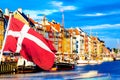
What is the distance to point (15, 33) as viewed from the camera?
53.4 feet

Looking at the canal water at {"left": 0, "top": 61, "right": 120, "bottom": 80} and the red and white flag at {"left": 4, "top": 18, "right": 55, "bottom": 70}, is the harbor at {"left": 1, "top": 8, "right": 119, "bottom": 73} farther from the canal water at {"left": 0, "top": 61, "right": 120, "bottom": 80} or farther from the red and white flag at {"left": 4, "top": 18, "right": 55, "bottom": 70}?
the red and white flag at {"left": 4, "top": 18, "right": 55, "bottom": 70}

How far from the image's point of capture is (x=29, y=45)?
15.9m

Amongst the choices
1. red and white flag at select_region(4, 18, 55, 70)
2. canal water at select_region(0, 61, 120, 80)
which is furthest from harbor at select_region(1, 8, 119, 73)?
red and white flag at select_region(4, 18, 55, 70)

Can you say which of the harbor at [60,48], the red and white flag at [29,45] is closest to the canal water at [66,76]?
the harbor at [60,48]

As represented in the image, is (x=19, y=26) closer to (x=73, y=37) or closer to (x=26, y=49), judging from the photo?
(x=26, y=49)

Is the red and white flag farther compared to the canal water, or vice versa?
the canal water

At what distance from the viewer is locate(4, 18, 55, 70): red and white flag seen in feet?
51.2

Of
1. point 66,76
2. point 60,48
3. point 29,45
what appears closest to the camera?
point 29,45

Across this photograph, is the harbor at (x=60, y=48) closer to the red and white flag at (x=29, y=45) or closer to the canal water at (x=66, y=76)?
the canal water at (x=66, y=76)

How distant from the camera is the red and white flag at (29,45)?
614 inches

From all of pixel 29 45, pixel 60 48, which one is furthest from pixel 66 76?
pixel 60 48

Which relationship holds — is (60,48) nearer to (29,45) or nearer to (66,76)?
(66,76)

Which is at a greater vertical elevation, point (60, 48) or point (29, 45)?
point (60, 48)

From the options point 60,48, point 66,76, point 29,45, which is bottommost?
point 66,76
